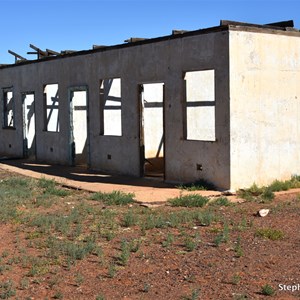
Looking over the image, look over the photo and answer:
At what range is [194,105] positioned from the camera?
1320cm

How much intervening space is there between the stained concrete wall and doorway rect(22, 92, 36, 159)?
1.18 meters

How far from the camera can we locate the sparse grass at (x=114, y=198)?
1092 cm

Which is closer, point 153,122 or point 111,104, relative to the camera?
point 111,104

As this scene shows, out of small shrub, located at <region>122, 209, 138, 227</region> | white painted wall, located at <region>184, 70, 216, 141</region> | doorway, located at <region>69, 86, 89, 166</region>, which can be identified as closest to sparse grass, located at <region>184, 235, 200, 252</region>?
small shrub, located at <region>122, 209, 138, 227</region>

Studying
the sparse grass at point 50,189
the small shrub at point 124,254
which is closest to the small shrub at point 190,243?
the small shrub at point 124,254

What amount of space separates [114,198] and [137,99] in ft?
13.4

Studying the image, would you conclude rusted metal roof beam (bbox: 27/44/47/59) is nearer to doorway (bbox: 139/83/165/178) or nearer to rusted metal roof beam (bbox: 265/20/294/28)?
doorway (bbox: 139/83/165/178)

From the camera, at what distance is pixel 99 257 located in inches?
279

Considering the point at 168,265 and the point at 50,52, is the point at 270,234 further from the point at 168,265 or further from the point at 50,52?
the point at 50,52

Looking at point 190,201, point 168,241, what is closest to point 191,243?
point 168,241

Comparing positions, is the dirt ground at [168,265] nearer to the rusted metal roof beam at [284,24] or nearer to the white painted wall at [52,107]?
the rusted metal roof beam at [284,24]

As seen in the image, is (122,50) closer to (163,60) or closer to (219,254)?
(163,60)

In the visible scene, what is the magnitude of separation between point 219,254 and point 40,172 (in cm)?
1052

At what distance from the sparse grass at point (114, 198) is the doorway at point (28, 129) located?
32.7 ft
